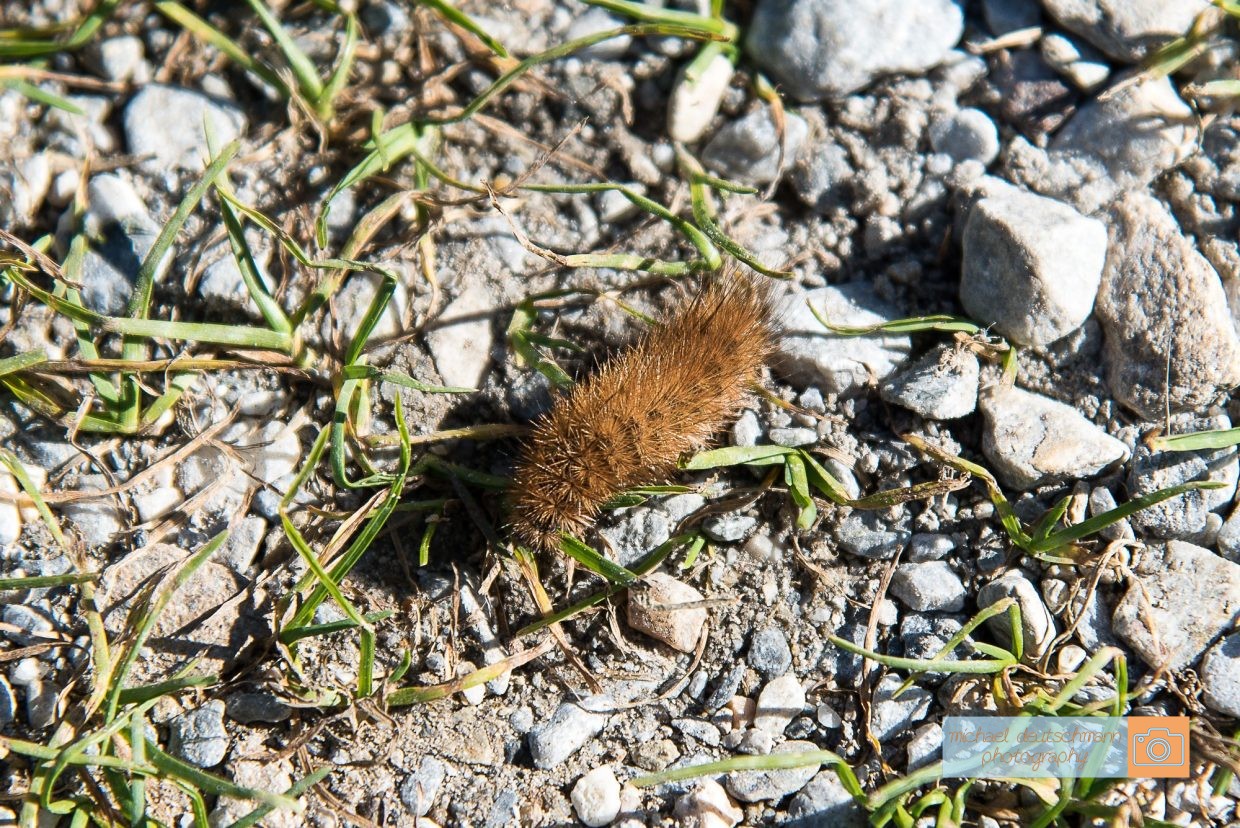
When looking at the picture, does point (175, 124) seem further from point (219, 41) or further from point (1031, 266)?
point (1031, 266)

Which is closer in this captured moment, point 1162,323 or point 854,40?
point 1162,323

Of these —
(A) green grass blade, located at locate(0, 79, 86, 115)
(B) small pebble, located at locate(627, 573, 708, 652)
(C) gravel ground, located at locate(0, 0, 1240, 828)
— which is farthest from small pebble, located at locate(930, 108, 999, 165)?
(A) green grass blade, located at locate(0, 79, 86, 115)

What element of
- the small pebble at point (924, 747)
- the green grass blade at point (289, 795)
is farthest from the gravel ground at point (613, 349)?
the green grass blade at point (289, 795)

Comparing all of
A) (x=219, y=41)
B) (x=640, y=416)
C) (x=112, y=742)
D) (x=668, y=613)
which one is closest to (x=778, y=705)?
(x=668, y=613)

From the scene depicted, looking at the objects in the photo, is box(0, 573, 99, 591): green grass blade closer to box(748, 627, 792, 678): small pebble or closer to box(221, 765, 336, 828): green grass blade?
box(221, 765, 336, 828): green grass blade

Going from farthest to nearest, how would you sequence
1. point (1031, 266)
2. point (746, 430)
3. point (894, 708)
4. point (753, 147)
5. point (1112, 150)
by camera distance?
point (753, 147), point (1112, 150), point (746, 430), point (1031, 266), point (894, 708)

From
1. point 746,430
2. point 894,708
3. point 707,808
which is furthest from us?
point 746,430

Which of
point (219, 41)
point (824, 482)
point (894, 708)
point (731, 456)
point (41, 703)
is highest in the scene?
point (219, 41)
